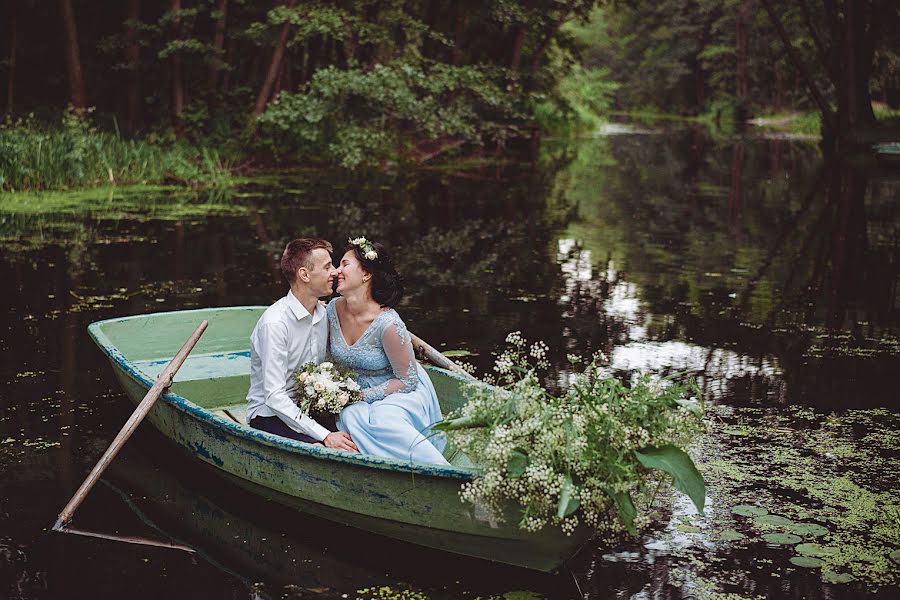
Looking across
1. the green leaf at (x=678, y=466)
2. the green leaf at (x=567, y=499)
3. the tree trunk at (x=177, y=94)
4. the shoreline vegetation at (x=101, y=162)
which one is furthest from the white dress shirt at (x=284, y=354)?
the tree trunk at (x=177, y=94)

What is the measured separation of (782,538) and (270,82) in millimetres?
17861

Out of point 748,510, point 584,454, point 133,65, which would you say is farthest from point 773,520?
point 133,65

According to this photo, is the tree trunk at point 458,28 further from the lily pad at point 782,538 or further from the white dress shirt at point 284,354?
the lily pad at point 782,538

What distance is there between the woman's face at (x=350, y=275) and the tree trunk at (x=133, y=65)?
17371 millimetres

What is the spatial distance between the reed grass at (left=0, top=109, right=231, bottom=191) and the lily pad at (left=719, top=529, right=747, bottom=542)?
44.9ft

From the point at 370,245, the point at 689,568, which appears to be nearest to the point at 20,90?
the point at 370,245

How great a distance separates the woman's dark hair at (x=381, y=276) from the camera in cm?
495

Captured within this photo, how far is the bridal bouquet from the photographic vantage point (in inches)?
193

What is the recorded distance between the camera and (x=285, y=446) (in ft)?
15.1

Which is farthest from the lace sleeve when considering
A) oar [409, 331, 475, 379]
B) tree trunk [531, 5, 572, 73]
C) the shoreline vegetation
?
tree trunk [531, 5, 572, 73]

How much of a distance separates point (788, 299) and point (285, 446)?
6680mm

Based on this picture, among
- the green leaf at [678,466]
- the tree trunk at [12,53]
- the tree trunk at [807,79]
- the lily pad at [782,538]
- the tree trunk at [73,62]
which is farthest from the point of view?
the tree trunk at [807,79]

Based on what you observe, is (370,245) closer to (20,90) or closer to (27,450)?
(27,450)

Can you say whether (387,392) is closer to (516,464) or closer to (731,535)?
(516,464)
